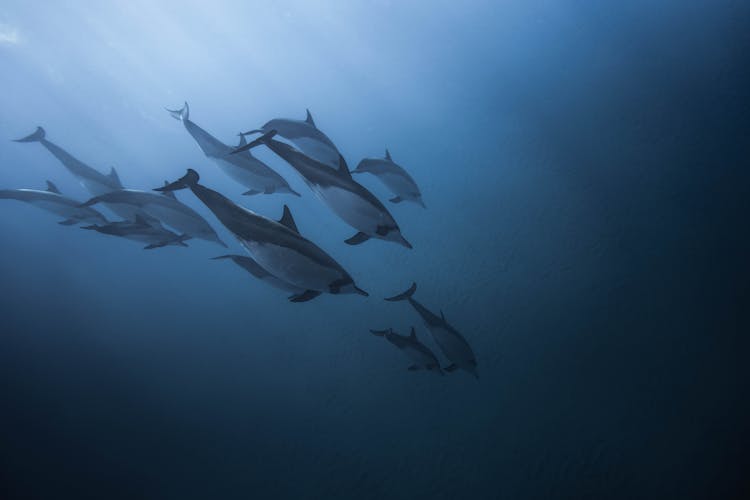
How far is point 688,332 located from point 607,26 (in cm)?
873

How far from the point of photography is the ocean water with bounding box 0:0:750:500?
24.3 feet

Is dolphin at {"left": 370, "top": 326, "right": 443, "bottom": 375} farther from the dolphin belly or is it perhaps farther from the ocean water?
the dolphin belly

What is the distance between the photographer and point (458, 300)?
983 centimetres

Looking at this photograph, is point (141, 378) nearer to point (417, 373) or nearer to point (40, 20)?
point (417, 373)

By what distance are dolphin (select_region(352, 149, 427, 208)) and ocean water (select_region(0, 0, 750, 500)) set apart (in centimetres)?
179

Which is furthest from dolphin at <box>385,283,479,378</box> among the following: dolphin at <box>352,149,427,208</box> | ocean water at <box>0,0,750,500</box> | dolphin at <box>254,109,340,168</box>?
ocean water at <box>0,0,750,500</box>

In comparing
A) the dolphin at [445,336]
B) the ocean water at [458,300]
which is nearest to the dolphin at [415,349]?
the dolphin at [445,336]

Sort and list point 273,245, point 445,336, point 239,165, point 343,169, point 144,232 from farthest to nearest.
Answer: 1. point 445,336
2. point 144,232
3. point 239,165
4. point 343,169
5. point 273,245

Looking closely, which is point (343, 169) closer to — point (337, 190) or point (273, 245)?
point (337, 190)

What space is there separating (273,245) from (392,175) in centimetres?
208

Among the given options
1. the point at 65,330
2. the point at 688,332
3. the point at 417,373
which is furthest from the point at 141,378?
the point at 688,332

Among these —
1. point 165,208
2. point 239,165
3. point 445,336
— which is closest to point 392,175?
point 239,165

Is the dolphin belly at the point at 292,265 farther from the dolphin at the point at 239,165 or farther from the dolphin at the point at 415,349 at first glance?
the dolphin at the point at 415,349

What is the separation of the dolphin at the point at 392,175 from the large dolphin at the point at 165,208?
4.24 feet
